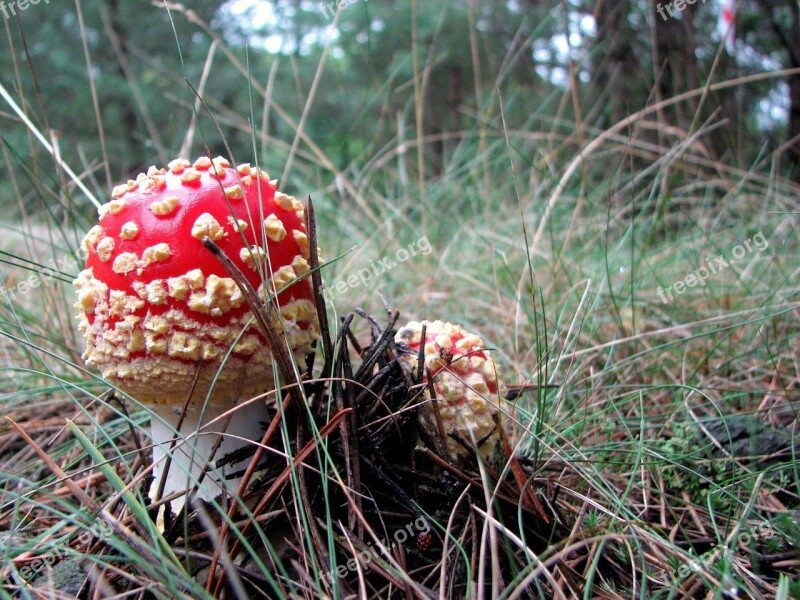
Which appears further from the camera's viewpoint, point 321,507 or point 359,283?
point 359,283

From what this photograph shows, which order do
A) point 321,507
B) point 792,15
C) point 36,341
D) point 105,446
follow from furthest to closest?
point 792,15 < point 36,341 < point 105,446 < point 321,507

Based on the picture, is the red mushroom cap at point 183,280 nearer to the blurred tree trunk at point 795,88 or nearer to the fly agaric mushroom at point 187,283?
the fly agaric mushroom at point 187,283

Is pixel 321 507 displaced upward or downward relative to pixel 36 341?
downward

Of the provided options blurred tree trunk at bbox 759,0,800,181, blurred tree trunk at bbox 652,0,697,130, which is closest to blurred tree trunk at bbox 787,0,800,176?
blurred tree trunk at bbox 759,0,800,181

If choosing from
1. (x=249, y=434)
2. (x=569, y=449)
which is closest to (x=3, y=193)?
(x=249, y=434)

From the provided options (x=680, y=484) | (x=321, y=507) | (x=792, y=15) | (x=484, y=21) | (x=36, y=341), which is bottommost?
(x=680, y=484)

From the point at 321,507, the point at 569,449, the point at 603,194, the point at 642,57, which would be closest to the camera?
the point at 321,507

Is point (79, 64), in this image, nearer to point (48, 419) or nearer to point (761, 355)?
point (48, 419)

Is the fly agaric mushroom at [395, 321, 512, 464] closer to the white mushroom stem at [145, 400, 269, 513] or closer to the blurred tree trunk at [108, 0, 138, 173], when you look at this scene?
the white mushroom stem at [145, 400, 269, 513]

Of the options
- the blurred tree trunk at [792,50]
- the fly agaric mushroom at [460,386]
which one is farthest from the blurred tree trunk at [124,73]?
the fly agaric mushroom at [460,386]
